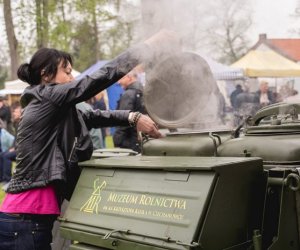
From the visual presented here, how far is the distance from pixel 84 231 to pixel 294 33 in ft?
8.92

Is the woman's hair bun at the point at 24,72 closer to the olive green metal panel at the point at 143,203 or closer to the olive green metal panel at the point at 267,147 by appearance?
the olive green metal panel at the point at 143,203

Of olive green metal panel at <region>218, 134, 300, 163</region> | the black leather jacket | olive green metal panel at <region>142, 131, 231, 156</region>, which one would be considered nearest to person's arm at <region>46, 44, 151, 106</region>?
the black leather jacket

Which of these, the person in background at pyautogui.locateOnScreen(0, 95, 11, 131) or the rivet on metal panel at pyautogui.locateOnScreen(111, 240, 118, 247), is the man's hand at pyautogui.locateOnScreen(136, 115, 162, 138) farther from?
the person in background at pyautogui.locateOnScreen(0, 95, 11, 131)

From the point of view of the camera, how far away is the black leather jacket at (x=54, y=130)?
260 centimetres

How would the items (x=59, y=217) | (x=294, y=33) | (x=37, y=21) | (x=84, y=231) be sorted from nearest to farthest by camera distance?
(x=84, y=231)
(x=59, y=217)
(x=294, y=33)
(x=37, y=21)

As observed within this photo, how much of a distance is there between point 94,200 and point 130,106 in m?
3.35

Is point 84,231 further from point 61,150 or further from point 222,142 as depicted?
point 222,142

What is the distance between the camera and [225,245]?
212 centimetres

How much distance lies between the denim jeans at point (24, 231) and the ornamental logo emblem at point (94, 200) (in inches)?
9.3

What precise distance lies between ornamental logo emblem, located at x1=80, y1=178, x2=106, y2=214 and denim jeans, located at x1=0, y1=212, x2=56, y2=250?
9.3 inches

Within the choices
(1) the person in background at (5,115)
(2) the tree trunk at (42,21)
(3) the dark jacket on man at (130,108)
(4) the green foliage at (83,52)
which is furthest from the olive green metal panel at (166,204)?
(4) the green foliage at (83,52)

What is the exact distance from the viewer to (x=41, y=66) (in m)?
2.77

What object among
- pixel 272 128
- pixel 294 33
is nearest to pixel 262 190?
pixel 272 128

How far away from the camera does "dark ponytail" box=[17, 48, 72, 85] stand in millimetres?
2770
